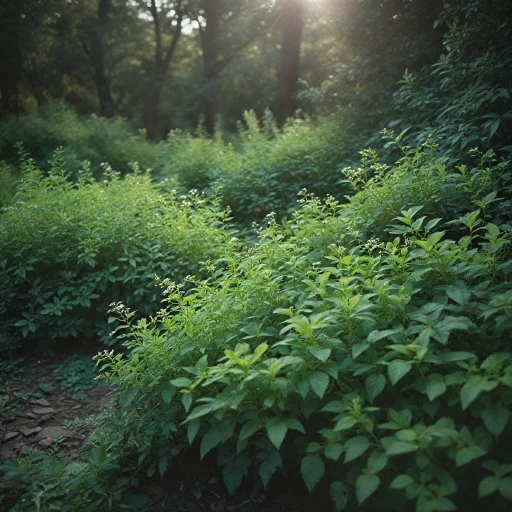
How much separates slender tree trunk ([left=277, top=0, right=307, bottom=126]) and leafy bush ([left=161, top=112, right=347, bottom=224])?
13.5 feet

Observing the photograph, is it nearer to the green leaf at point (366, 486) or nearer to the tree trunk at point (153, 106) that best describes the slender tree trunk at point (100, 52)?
the tree trunk at point (153, 106)

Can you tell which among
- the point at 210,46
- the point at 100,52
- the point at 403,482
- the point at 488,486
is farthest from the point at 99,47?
the point at 488,486

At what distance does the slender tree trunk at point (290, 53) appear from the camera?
35.8 ft

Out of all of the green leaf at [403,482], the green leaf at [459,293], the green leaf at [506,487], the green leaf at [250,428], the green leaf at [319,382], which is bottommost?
the green leaf at [403,482]

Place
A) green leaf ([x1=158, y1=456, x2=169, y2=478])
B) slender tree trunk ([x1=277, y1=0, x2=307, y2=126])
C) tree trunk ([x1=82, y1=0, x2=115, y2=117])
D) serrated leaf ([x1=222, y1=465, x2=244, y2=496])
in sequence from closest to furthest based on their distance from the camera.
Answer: serrated leaf ([x1=222, y1=465, x2=244, y2=496])
green leaf ([x1=158, y1=456, x2=169, y2=478])
slender tree trunk ([x1=277, y1=0, x2=307, y2=126])
tree trunk ([x1=82, y1=0, x2=115, y2=117])

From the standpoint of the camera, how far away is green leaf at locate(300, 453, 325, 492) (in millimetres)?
1895

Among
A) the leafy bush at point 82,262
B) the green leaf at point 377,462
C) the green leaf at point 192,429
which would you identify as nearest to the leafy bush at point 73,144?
the leafy bush at point 82,262

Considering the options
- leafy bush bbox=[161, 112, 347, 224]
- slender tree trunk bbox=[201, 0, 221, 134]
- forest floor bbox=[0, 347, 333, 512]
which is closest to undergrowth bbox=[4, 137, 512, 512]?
forest floor bbox=[0, 347, 333, 512]

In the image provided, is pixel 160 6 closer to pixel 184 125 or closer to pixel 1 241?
pixel 184 125

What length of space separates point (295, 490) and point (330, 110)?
7578 millimetres

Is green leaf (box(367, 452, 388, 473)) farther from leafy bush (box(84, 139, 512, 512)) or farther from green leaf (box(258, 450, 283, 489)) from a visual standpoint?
green leaf (box(258, 450, 283, 489))

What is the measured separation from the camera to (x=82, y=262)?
425cm

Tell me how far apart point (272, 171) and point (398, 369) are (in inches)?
198

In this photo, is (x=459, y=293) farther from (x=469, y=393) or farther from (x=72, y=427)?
(x=72, y=427)
